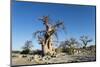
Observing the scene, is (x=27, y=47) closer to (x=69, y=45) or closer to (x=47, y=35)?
(x=47, y=35)

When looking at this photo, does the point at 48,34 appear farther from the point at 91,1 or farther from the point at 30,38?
the point at 91,1

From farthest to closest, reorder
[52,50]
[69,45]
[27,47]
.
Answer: [69,45] → [52,50] → [27,47]

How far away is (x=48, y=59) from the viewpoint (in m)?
3.02

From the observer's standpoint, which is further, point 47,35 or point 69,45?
point 69,45

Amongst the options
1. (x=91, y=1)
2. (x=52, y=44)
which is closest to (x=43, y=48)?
(x=52, y=44)

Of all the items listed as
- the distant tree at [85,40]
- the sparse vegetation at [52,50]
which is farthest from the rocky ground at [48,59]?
the distant tree at [85,40]

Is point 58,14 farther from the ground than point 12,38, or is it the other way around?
point 58,14

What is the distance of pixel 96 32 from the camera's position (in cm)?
330

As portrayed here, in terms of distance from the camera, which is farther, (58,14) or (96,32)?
(96,32)

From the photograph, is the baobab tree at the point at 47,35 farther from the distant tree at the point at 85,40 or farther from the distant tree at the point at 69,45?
the distant tree at the point at 85,40

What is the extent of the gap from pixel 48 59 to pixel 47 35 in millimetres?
306

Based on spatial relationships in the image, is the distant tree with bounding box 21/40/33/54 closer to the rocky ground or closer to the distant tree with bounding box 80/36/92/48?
the rocky ground

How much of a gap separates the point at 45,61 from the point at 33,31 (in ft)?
1.34

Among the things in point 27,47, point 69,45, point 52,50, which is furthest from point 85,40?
point 27,47
